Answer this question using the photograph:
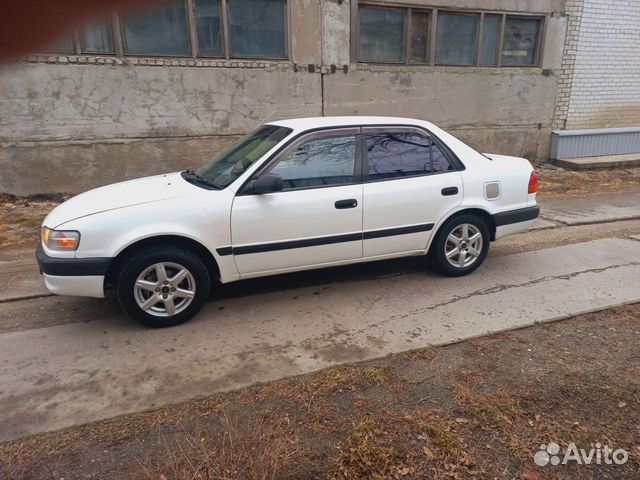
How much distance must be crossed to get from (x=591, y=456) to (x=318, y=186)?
8.92 feet

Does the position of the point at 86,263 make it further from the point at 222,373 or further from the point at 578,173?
the point at 578,173

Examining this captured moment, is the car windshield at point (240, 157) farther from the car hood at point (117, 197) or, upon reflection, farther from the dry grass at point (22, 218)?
the dry grass at point (22, 218)

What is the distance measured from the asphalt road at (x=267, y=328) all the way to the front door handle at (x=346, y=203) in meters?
0.86

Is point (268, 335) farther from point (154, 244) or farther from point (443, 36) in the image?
point (443, 36)

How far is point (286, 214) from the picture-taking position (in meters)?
3.99

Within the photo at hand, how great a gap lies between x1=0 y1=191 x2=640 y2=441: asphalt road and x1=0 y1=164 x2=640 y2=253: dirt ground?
8.71 feet

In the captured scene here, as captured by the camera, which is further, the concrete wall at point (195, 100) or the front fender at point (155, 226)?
the concrete wall at point (195, 100)

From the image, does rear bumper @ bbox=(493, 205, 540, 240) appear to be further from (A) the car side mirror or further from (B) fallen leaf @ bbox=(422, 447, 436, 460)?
(B) fallen leaf @ bbox=(422, 447, 436, 460)

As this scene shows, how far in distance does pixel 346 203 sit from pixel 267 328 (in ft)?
4.19

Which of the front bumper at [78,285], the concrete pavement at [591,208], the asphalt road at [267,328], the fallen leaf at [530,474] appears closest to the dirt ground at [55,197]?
the concrete pavement at [591,208]

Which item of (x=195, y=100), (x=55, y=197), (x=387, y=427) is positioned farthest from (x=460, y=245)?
(x=55, y=197)

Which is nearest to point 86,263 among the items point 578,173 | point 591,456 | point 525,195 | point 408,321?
point 408,321

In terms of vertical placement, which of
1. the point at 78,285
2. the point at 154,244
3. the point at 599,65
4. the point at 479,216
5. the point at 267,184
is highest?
the point at 599,65

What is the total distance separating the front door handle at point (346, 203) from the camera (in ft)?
13.6
